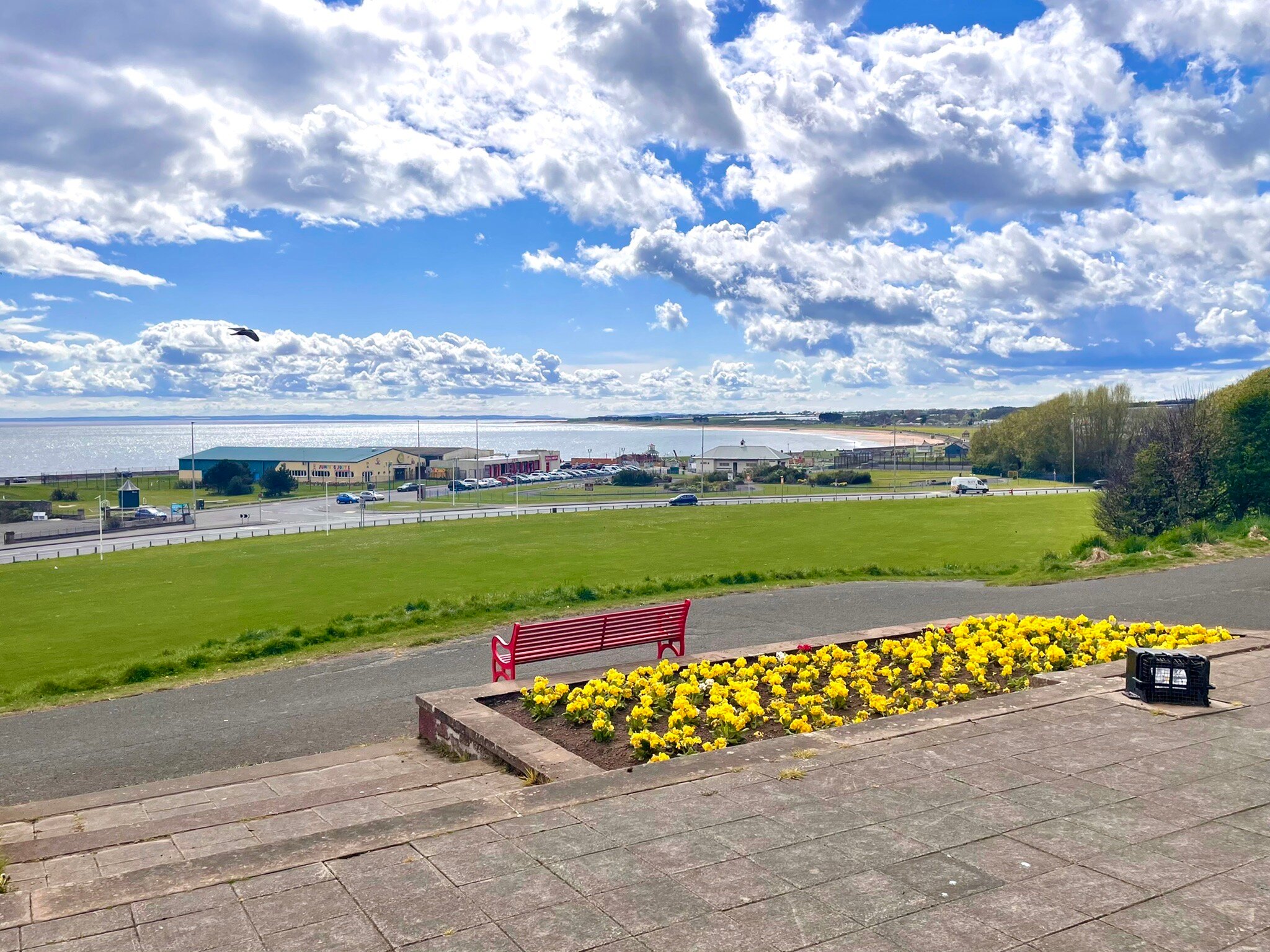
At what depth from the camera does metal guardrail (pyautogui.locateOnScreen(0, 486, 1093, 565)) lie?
188ft

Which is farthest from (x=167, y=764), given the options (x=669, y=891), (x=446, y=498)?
(x=446, y=498)

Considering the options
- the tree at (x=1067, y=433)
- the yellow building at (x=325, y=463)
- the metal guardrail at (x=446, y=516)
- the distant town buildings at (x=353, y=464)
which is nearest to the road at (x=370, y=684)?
the metal guardrail at (x=446, y=516)

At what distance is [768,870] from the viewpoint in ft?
14.4

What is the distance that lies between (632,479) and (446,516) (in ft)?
123

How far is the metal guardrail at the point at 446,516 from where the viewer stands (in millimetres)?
57281

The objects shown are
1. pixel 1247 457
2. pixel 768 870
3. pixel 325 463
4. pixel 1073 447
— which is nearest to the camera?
pixel 768 870

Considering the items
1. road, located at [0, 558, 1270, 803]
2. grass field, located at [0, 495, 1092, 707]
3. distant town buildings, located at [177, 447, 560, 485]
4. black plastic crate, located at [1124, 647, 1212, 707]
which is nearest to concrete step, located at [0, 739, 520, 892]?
road, located at [0, 558, 1270, 803]

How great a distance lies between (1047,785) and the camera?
546 cm

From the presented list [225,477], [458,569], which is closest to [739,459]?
[225,477]

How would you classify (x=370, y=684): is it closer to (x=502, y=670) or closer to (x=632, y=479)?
(x=502, y=670)

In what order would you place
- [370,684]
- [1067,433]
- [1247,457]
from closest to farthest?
[370,684] < [1247,457] < [1067,433]

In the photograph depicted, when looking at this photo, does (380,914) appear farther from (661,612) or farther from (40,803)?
(661,612)

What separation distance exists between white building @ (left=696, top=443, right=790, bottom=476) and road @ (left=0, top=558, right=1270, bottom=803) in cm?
10205

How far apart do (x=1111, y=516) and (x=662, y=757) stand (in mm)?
29488
